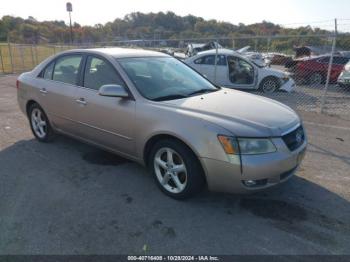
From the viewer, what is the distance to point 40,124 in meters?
5.74

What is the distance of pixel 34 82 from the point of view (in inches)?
220

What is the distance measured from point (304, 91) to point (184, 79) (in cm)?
952

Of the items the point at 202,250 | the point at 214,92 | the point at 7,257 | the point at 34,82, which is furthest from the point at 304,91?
the point at 7,257

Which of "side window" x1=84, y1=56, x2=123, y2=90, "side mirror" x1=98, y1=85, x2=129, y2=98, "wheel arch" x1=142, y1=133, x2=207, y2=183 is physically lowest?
"wheel arch" x1=142, y1=133, x2=207, y2=183

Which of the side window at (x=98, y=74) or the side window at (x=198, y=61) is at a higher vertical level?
the side window at (x=98, y=74)

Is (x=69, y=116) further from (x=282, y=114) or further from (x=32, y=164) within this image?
(x=282, y=114)

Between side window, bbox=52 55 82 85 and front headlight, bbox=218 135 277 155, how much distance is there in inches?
103

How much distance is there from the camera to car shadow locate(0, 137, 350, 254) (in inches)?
→ 119

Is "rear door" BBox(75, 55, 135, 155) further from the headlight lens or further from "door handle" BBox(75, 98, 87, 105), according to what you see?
the headlight lens

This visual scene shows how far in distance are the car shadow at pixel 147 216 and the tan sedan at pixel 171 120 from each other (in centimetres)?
34

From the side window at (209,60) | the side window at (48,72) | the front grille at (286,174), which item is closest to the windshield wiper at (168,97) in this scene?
the front grille at (286,174)

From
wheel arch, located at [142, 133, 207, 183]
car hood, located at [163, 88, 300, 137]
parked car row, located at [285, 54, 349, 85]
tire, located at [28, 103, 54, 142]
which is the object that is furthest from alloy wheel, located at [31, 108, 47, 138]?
parked car row, located at [285, 54, 349, 85]

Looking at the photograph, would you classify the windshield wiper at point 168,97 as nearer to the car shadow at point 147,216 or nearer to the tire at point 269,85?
the car shadow at point 147,216

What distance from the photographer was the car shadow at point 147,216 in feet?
9.88
